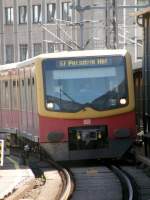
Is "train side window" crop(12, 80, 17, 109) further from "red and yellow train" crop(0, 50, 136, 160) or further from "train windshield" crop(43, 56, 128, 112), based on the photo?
"train windshield" crop(43, 56, 128, 112)

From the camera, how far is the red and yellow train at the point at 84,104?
19.2 metres

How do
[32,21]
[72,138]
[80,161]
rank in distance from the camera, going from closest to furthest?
[72,138]
[80,161]
[32,21]

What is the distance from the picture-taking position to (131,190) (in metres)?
14.3

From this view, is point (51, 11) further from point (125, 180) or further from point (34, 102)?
point (125, 180)

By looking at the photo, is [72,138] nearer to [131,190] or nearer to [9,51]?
[131,190]

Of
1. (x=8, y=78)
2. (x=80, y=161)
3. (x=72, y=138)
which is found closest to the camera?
(x=72, y=138)

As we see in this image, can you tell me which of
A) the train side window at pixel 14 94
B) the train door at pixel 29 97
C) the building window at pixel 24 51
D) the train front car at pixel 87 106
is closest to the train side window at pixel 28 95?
the train door at pixel 29 97

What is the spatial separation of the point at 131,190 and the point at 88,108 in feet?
17.2

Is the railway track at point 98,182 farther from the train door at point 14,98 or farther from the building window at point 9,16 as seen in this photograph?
the building window at point 9,16

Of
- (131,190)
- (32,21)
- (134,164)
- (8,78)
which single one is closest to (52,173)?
(134,164)

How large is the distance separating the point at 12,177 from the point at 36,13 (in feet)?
189

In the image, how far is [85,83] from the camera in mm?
19406

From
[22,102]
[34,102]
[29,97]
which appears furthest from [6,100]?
[34,102]

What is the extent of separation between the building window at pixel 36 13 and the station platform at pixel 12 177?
5252 cm
